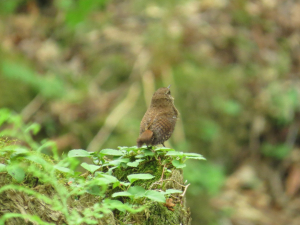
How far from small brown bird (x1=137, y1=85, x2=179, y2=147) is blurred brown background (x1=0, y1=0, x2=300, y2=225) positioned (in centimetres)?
193

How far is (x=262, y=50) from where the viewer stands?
26.2 ft

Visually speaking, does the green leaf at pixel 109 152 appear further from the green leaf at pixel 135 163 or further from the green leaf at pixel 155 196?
the green leaf at pixel 155 196

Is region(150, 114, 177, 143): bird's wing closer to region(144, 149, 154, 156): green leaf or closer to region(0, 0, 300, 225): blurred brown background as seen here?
region(144, 149, 154, 156): green leaf

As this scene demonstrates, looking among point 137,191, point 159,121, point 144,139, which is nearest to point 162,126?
A: point 159,121

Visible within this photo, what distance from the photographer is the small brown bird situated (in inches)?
96.7

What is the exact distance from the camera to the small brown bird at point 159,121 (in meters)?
2.46

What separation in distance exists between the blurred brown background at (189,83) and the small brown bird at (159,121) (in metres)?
1.93

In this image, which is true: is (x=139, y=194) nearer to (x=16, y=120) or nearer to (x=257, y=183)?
(x=16, y=120)

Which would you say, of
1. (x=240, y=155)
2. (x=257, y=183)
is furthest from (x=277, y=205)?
(x=240, y=155)

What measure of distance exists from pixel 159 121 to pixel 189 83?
3.57 m

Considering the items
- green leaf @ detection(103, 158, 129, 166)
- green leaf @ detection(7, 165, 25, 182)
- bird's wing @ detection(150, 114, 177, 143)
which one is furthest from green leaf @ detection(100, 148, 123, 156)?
green leaf @ detection(7, 165, 25, 182)

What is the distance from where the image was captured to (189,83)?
244 inches

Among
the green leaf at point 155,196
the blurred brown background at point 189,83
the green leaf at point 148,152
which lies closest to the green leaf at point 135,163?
the green leaf at point 148,152

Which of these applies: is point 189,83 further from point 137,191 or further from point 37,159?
point 37,159
